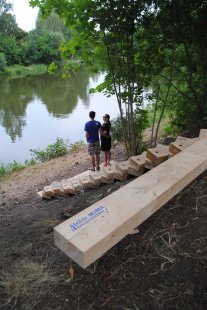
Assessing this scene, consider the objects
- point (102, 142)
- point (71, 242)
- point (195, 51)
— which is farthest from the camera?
point (102, 142)

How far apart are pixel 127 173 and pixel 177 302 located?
2903 mm

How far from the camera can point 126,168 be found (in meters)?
4.91

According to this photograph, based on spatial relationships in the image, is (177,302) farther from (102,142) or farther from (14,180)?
(14,180)

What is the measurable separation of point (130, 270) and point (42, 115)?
18270 millimetres

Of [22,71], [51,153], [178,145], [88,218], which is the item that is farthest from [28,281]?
Answer: [22,71]

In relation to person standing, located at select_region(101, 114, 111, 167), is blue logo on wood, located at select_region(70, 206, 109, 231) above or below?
above

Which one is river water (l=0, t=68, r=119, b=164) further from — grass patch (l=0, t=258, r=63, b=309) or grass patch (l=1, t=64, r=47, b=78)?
grass patch (l=1, t=64, r=47, b=78)

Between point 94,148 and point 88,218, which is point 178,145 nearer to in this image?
point 88,218

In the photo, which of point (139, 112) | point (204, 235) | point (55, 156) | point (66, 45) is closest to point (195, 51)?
point (139, 112)

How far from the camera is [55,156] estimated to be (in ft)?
39.5

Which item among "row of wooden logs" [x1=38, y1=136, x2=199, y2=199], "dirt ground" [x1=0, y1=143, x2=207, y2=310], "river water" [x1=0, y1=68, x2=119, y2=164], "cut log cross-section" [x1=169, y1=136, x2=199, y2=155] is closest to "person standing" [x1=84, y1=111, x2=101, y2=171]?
"row of wooden logs" [x1=38, y1=136, x2=199, y2=199]

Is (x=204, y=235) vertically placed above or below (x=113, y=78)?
below

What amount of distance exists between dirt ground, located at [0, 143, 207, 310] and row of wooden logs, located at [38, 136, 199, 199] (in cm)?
79

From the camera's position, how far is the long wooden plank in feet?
7.04
